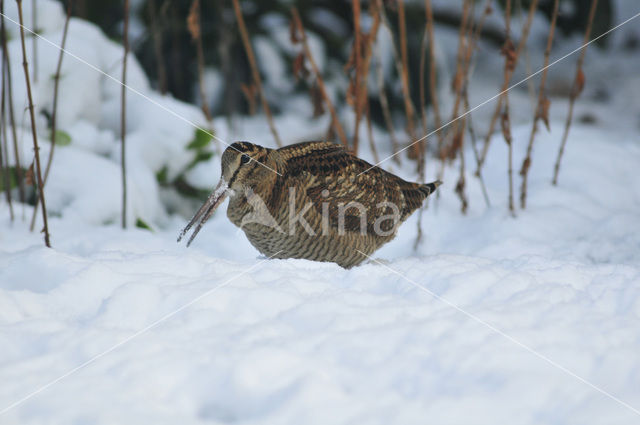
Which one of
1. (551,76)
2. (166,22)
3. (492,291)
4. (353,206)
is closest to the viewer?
(492,291)

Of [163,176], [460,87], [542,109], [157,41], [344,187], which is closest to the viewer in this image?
[344,187]

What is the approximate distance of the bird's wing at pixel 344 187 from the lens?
2.33 m

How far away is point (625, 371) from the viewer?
4.66 feet

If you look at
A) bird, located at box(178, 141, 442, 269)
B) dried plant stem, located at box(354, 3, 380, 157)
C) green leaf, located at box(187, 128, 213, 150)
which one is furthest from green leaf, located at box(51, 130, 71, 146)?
dried plant stem, located at box(354, 3, 380, 157)

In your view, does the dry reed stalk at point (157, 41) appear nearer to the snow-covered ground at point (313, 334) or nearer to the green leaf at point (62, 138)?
the green leaf at point (62, 138)

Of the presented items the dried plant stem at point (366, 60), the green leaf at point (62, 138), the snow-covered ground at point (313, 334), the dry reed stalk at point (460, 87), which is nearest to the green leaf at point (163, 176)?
the green leaf at point (62, 138)

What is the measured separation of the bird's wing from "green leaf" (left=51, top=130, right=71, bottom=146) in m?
1.32

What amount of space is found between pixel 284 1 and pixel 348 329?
147 inches

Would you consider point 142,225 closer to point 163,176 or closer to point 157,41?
point 163,176

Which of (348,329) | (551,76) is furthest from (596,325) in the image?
(551,76)

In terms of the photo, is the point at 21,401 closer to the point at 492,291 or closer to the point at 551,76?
the point at 492,291

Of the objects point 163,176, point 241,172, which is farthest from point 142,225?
point 241,172

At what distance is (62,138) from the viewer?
3.13 metres

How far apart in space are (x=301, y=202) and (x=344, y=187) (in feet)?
0.63
